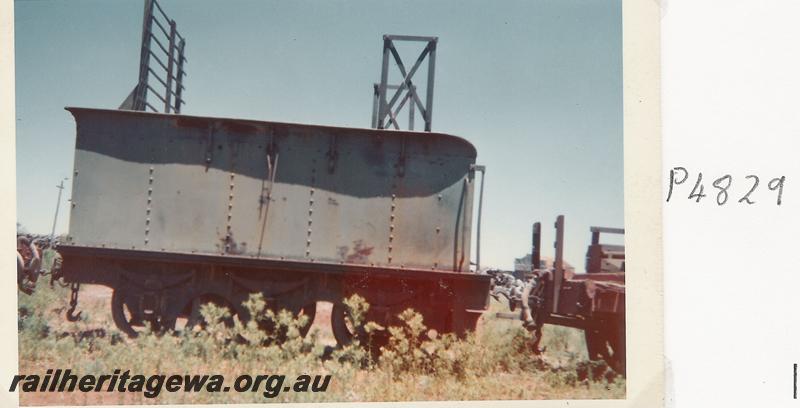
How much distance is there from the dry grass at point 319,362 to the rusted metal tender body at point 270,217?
1.54 feet

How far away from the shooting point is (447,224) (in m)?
6.46

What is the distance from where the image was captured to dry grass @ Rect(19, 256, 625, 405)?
465cm

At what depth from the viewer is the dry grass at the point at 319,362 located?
15.3 feet

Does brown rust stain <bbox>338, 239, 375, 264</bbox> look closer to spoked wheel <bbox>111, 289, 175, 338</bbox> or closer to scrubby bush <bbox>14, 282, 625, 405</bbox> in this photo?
scrubby bush <bbox>14, 282, 625, 405</bbox>

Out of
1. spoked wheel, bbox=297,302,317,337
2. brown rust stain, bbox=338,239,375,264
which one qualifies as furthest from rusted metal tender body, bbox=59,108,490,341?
spoked wheel, bbox=297,302,317,337

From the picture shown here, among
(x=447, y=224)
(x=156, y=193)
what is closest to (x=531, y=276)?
(x=447, y=224)

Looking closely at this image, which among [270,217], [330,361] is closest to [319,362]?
[330,361]

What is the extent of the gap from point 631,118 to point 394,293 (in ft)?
10.8

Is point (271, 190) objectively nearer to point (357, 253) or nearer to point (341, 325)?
point (357, 253)

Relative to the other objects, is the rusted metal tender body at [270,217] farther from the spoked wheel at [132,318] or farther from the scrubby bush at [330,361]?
the scrubby bush at [330,361]

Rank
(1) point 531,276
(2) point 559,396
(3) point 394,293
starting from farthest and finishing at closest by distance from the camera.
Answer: (1) point 531,276 → (3) point 394,293 → (2) point 559,396

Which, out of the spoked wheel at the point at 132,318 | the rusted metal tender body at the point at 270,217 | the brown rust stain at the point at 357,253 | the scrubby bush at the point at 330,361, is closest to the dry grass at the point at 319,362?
the scrubby bush at the point at 330,361

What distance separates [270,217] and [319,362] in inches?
78.7

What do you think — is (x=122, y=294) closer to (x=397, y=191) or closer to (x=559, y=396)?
(x=397, y=191)
